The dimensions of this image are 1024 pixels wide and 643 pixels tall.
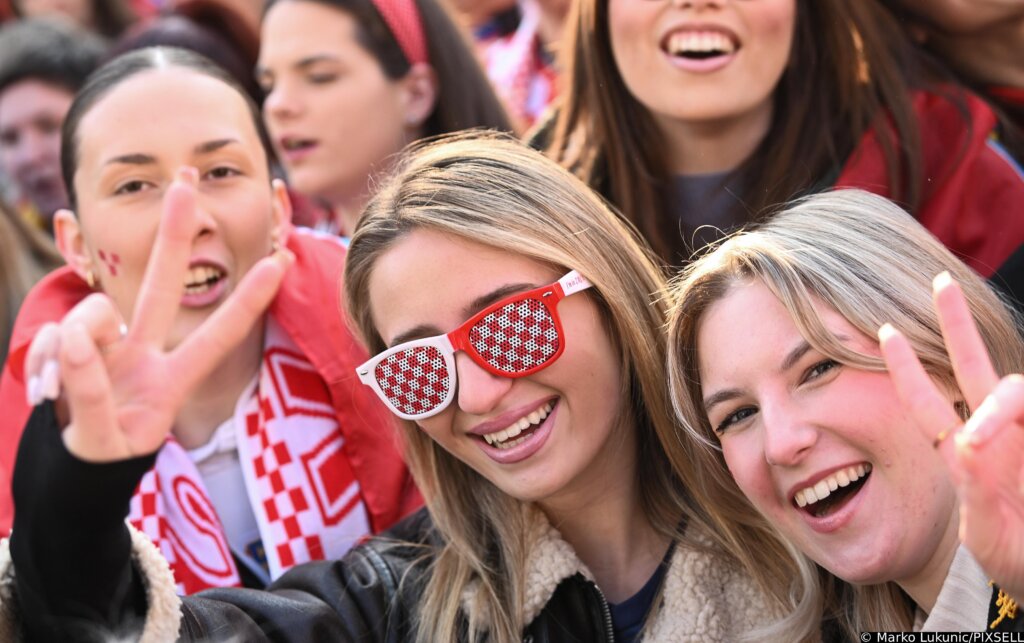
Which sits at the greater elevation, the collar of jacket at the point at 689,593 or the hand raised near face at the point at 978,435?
the hand raised near face at the point at 978,435

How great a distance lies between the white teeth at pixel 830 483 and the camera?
2.32 metres

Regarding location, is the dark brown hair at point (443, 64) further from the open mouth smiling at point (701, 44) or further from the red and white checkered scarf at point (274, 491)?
the red and white checkered scarf at point (274, 491)

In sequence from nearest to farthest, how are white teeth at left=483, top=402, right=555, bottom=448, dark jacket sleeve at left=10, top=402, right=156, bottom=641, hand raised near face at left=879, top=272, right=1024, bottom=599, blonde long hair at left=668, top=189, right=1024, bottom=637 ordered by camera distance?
hand raised near face at left=879, top=272, right=1024, bottom=599, dark jacket sleeve at left=10, top=402, right=156, bottom=641, blonde long hair at left=668, top=189, right=1024, bottom=637, white teeth at left=483, top=402, right=555, bottom=448

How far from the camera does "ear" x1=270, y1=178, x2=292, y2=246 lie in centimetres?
351

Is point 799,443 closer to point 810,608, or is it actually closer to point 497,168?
point 810,608

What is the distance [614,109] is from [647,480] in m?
1.21

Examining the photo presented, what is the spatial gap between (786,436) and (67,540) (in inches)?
47.2

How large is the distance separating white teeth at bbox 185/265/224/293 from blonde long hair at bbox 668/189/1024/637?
1227 millimetres

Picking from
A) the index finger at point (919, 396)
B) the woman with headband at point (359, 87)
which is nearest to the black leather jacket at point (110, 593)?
the index finger at point (919, 396)

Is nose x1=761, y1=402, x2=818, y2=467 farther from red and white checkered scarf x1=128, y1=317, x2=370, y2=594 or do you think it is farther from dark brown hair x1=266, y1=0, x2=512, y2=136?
dark brown hair x1=266, y1=0, x2=512, y2=136

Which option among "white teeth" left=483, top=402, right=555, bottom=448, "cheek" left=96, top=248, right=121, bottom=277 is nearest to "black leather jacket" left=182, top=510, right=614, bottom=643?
"white teeth" left=483, top=402, right=555, bottom=448

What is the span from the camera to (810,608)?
2.58 m

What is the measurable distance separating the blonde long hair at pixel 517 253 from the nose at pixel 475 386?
0.25 m

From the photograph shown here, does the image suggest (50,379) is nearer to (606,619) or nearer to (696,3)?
(606,619)
